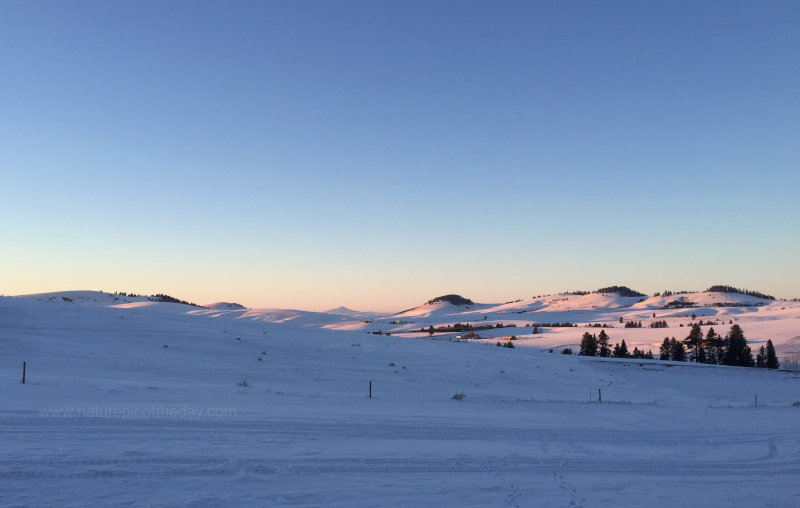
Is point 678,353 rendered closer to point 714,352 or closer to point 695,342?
point 714,352

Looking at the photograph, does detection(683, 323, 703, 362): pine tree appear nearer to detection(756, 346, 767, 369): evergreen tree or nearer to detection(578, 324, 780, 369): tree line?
detection(578, 324, 780, 369): tree line

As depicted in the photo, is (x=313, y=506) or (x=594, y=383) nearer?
(x=313, y=506)

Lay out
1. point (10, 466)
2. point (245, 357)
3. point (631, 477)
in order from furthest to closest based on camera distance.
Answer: point (245, 357)
point (631, 477)
point (10, 466)

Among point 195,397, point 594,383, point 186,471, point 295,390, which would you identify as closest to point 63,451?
point 186,471

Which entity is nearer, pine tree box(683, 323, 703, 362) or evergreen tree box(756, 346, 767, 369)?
evergreen tree box(756, 346, 767, 369)

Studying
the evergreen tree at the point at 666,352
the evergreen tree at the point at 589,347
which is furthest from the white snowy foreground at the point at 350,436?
the evergreen tree at the point at 666,352

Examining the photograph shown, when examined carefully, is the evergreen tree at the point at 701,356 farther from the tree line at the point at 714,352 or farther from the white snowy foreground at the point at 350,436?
the white snowy foreground at the point at 350,436

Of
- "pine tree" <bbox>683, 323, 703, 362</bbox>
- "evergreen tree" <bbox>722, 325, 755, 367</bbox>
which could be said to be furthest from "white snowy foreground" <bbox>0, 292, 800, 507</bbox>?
"pine tree" <bbox>683, 323, 703, 362</bbox>

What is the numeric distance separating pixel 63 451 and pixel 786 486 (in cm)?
1340

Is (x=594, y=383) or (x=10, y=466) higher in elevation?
(x=10, y=466)

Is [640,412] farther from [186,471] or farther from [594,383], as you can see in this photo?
[186,471]

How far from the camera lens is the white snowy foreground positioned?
7.76m

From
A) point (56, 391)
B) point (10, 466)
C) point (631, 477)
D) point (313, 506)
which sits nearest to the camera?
point (313, 506)

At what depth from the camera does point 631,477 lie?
928cm
